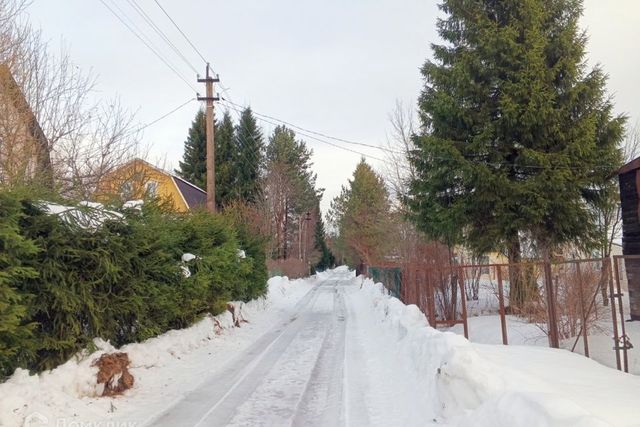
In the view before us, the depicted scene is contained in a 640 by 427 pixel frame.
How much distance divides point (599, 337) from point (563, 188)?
5.67 m

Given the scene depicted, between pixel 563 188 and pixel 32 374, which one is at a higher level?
pixel 563 188

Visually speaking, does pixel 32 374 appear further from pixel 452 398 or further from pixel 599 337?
pixel 599 337

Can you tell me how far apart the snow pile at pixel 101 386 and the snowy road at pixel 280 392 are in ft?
1.76

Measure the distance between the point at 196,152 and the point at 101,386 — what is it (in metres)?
43.4

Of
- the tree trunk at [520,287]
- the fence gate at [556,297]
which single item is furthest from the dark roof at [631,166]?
the tree trunk at [520,287]

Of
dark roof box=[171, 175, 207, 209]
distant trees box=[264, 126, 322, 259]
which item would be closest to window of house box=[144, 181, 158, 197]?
dark roof box=[171, 175, 207, 209]

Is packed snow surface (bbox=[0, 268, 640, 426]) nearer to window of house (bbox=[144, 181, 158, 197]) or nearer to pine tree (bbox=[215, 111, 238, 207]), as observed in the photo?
window of house (bbox=[144, 181, 158, 197])

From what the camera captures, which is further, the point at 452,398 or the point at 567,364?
the point at 567,364

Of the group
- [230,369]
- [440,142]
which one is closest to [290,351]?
[230,369]

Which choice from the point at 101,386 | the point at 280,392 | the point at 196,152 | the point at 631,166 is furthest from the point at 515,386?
the point at 196,152

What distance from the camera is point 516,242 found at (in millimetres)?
15297

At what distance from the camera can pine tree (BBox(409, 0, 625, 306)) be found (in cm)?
1427

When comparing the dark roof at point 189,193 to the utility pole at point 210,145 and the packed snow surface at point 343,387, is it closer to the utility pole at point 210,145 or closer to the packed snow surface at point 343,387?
the utility pole at point 210,145

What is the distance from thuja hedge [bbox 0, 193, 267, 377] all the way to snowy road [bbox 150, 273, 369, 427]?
5.42 ft
